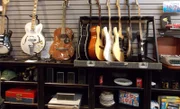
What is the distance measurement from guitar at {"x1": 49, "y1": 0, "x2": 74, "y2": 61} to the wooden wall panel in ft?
0.69

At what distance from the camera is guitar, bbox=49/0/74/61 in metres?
2.40

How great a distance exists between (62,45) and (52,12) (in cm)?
66

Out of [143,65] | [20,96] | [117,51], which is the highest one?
[117,51]

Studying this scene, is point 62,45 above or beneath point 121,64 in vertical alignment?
above

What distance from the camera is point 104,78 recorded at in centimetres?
246

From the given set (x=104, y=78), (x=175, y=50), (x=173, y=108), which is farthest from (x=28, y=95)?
(x=175, y=50)

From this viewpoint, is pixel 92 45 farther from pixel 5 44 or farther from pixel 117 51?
pixel 5 44

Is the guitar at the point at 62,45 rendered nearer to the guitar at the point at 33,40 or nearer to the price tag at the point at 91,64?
the guitar at the point at 33,40

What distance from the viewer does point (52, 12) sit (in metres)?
2.70

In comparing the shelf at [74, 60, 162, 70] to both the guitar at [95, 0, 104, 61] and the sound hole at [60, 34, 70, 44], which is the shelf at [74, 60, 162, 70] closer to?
the guitar at [95, 0, 104, 61]

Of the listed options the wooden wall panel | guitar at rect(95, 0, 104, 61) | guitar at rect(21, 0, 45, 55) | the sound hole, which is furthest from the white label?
guitar at rect(21, 0, 45, 55)

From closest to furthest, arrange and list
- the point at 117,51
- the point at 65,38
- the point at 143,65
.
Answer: the point at 143,65, the point at 117,51, the point at 65,38

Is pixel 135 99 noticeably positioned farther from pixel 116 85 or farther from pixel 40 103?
pixel 40 103

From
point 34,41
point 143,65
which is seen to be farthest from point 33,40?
point 143,65
